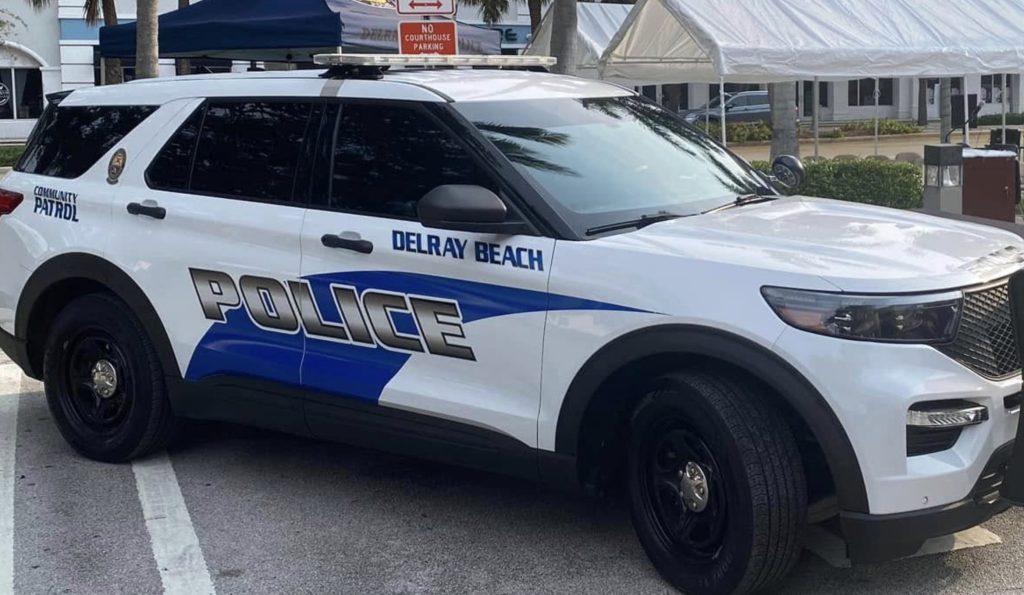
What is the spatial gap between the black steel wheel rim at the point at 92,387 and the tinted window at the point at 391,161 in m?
1.52

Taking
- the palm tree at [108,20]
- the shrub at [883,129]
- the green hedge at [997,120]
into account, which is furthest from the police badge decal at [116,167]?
the green hedge at [997,120]

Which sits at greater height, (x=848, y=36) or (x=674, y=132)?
(x=848, y=36)

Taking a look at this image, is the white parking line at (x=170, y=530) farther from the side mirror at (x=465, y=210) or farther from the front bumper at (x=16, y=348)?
the side mirror at (x=465, y=210)

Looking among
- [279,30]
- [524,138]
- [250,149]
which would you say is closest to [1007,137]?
[279,30]

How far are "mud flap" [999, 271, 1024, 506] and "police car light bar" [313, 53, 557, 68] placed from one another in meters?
2.64

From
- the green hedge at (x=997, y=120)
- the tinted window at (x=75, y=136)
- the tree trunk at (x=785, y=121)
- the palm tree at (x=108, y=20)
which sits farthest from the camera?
the green hedge at (x=997, y=120)

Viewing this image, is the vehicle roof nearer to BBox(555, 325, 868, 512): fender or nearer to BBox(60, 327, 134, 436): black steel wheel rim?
BBox(60, 327, 134, 436): black steel wheel rim

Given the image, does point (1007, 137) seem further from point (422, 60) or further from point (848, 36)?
point (422, 60)

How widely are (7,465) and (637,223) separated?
3374 mm

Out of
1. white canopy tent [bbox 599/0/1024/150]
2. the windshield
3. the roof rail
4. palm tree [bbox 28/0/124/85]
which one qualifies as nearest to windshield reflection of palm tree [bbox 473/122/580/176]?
the windshield

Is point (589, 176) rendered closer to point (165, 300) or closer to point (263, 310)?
point (263, 310)

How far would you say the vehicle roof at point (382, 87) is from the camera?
4.77 m

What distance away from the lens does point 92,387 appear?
5664mm

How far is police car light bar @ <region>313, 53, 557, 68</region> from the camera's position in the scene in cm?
496
